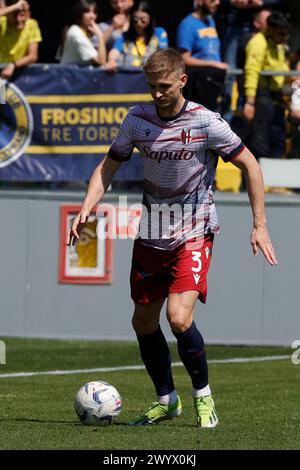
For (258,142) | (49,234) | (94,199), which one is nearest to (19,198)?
(49,234)

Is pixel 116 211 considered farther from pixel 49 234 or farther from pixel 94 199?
pixel 94 199

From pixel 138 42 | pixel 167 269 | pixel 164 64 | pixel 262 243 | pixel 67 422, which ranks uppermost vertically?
pixel 164 64

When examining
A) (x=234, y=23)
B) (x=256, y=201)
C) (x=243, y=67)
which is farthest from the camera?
(x=234, y=23)

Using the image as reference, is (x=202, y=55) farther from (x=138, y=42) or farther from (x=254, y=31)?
(x=254, y=31)

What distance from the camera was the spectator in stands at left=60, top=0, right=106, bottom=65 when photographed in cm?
1532

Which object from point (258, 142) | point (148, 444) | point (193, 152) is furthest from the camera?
point (258, 142)

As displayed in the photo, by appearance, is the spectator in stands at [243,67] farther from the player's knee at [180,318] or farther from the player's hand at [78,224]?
the player's knee at [180,318]

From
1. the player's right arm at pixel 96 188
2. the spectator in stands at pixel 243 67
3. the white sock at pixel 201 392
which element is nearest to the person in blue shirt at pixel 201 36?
the spectator in stands at pixel 243 67

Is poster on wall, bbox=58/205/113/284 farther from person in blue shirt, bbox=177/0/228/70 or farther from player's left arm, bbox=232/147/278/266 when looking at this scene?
player's left arm, bbox=232/147/278/266

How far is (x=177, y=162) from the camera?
809 cm

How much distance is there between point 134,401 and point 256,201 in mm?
2548

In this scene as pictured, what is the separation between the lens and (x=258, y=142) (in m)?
15.2

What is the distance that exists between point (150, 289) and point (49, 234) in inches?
290

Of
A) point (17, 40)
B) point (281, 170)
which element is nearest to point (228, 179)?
point (281, 170)
